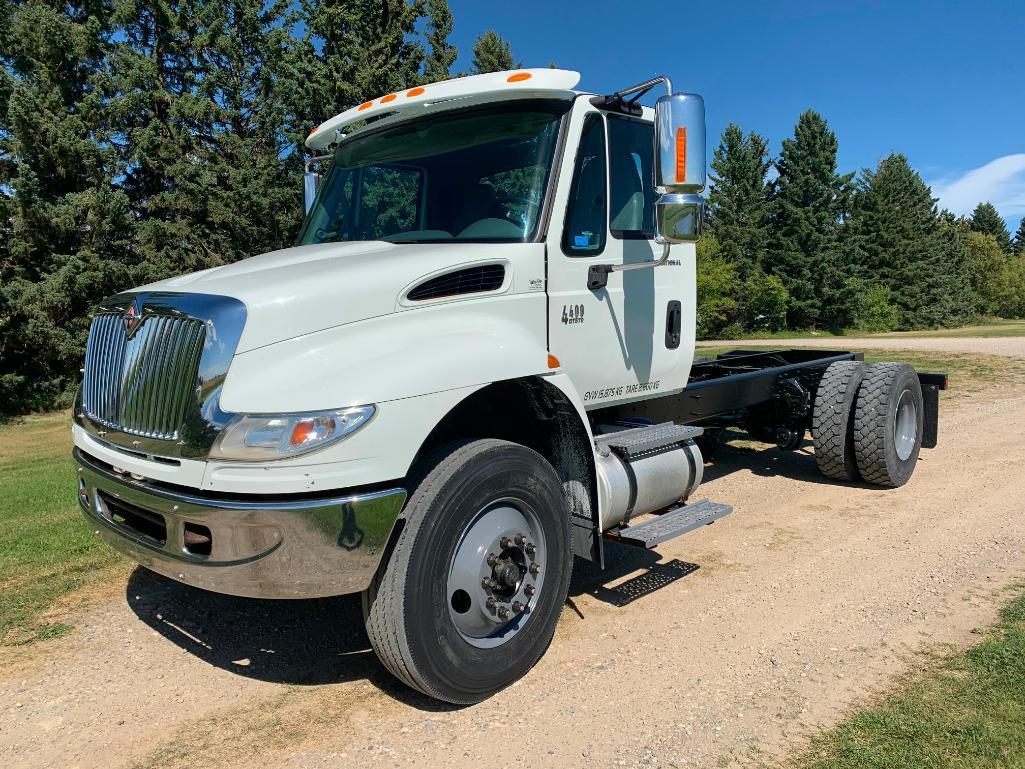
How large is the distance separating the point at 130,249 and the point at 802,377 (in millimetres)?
18492

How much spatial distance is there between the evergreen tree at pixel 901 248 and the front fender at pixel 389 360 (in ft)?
189

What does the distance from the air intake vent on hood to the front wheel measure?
72 centimetres

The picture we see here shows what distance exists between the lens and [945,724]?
2971 millimetres

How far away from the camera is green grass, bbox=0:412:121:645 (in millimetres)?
4215

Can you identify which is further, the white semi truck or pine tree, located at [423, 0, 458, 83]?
pine tree, located at [423, 0, 458, 83]

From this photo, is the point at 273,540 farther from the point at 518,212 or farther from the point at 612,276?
the point at 612,276

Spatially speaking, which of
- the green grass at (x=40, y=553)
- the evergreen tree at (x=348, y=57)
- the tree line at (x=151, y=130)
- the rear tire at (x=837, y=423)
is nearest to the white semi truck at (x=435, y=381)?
the green grass at (x=40, y=553)

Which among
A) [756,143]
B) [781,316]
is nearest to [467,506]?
[781,316]

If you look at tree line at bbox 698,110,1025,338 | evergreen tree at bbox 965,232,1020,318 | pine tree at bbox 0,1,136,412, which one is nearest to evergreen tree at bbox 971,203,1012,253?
evergreen tree at bbox 965,232,1020,318

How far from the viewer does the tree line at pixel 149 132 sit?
17.5 meters

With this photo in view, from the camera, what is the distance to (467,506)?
10.4 ft

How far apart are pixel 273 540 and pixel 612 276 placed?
2.45 m

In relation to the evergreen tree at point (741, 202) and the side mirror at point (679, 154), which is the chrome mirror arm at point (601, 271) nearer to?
the side mirror at point (679, 154)

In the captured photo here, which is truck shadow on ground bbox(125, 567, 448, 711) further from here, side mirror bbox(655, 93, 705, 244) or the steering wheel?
side mirror bbox(655, 93, 705, 244)
